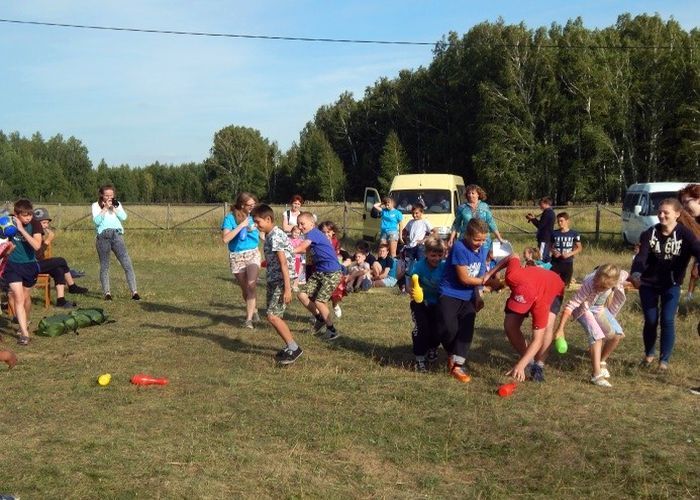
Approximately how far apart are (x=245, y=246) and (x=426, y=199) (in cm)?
1112

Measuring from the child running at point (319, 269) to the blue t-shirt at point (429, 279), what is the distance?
57.8 inches

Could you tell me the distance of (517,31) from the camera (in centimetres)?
4584

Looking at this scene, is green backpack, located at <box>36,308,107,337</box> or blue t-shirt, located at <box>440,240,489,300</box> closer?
blue t-shirt, located at <box>440,240,489,300</box>

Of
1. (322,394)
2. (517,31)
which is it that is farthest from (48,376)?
(517,31)

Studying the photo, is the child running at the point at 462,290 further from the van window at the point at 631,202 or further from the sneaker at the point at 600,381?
the van window at the point at 631,202

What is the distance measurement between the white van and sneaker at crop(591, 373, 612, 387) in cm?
1307

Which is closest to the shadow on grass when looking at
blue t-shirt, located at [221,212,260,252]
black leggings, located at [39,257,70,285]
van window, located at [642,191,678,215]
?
blue t-shirt, located at [221,212,260,252]

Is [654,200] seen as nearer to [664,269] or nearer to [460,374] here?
[664,269]

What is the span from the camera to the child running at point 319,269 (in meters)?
8.10

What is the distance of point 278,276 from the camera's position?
23.9 feet

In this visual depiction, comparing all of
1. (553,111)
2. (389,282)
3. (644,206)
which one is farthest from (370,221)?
(553,111)

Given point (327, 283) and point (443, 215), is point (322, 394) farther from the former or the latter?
point (443, 215)

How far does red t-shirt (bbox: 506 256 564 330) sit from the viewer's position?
618 centimetres

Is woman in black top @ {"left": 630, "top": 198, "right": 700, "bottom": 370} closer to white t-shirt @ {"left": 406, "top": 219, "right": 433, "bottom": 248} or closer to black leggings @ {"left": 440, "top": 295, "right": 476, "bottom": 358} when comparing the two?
black leggings @ {"left": 440, "top": 295, "right": 476, "bottom": 358}
